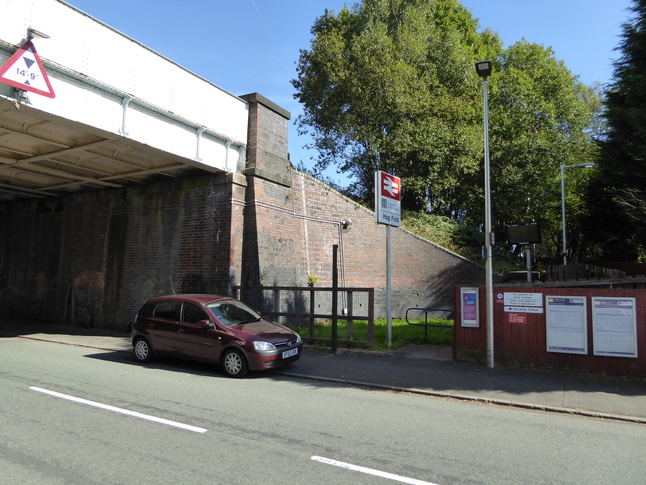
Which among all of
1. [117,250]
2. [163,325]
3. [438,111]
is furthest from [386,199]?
[438,111]

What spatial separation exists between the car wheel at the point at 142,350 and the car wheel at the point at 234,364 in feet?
7.63

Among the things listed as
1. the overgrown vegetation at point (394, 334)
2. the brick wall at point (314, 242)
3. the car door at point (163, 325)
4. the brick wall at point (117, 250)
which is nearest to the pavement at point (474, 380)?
the overgrown vegetation at point (394, 334)

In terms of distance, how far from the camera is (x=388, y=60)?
80.9 feet

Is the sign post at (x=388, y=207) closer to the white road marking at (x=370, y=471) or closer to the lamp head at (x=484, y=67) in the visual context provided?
the lamp head at (x=484, y=67)

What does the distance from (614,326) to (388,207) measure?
19.4 ft

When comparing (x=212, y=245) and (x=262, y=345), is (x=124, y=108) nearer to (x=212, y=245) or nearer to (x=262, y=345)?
(x=212, y=245)

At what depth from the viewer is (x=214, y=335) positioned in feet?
29.6

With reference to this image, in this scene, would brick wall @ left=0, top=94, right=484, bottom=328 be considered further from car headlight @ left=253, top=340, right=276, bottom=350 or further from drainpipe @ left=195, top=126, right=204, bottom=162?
car headlight @ left=253, top=340, right=276, bottom=350

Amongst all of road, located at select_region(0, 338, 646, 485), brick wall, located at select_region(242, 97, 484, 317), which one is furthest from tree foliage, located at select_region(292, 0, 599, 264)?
road, located at select_region(0, 338, 646, 485)

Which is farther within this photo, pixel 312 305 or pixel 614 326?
pixel 312 305

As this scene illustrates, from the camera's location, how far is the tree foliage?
2509 cm

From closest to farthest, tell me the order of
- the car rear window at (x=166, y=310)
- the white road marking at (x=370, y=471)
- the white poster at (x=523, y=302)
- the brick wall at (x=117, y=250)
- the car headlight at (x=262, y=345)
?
1. the white road marking at (x=370, y=471)
2. the car headlight at (x=262, y=345)
3. the white poster at (x=523, y=302)
4. the car rear window at (x=166, y=310)
5. the brick wall at (x=117, y=250)

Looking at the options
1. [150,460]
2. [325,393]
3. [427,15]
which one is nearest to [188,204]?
[325,393]

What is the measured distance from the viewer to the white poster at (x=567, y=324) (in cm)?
887
